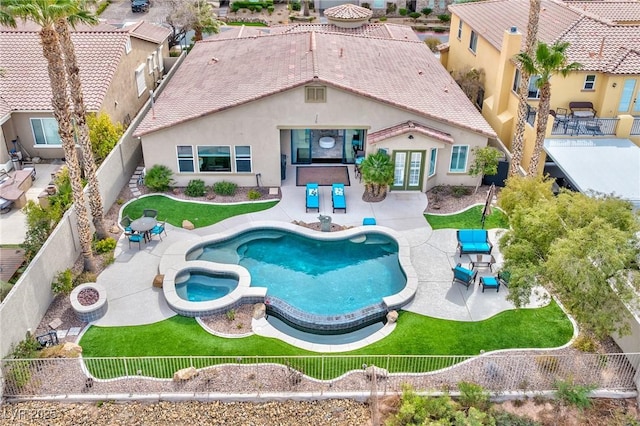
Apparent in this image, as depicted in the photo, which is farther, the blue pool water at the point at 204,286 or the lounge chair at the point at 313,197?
the lounge chair at the point at 313,197

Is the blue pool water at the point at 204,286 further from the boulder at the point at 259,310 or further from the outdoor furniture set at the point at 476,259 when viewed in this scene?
the outdoor furniture set at the point at 476,259

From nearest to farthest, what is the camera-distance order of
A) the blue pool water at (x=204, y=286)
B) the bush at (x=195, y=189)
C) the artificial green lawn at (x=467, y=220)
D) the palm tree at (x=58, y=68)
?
the palm tree at (x=58, y=68) < the blue pool water at (x=204, y=286) < the artificial green lawn at (x=467, y=220) < the bush at (x=195, y=189)

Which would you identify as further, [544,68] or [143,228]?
[143,228]

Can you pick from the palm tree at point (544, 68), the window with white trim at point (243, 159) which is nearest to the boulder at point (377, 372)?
the palm tree at point (544, 68)

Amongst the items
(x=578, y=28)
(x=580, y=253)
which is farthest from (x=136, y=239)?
(x=578, y=28)

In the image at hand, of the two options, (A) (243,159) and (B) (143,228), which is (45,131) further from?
(A) (243,159)

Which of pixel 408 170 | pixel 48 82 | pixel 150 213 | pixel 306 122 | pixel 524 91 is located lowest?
pixel 150 213
